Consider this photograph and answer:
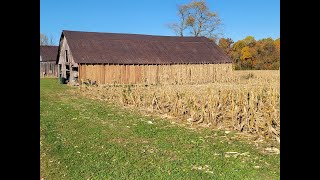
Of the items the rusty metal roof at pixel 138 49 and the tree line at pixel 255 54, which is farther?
the tree line at pixel 255 54

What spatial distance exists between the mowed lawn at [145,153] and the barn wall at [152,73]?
22882 mm

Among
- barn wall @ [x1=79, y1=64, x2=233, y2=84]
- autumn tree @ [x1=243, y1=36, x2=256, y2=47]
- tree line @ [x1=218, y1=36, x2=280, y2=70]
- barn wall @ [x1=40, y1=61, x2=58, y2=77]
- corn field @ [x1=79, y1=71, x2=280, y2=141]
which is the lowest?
corn field @ [x1=79, y1=71, x2=280, y2=141]

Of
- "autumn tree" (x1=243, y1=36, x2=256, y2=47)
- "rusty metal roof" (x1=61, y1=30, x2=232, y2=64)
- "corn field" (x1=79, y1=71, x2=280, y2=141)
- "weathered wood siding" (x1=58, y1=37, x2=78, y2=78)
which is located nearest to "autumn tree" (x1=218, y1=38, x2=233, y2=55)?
"autumn tree" (x1=243, y1=36, x2=256, y2=47)

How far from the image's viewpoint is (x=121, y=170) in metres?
6.67

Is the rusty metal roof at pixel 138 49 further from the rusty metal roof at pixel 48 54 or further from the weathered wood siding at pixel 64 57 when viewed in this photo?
the rusty metal roof at pixel 48 54

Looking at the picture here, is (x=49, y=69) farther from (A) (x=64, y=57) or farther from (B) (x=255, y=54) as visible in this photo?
(B) (x=255, y=54)

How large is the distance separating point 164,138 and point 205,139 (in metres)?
1.19

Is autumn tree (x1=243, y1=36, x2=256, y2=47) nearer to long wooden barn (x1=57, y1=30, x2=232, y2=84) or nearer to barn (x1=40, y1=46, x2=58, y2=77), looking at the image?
long wooden barn (x1=57, y1=30, x2=232, y2=84)

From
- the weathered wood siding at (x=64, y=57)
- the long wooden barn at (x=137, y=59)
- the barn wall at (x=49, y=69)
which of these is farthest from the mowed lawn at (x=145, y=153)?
the barn wall at (x=49, y=69)

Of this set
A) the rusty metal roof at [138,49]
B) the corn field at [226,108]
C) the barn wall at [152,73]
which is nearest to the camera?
the corn field at [226,108]

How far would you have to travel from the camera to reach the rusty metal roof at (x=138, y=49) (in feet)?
126

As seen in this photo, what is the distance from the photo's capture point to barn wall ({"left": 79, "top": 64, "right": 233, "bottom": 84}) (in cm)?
3650
